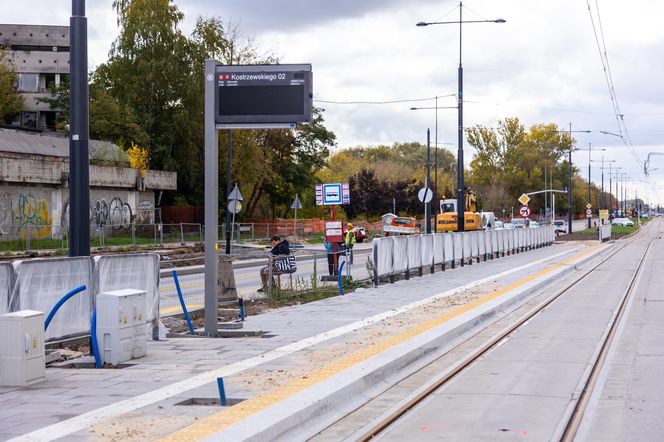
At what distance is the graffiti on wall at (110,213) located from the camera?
46.6m

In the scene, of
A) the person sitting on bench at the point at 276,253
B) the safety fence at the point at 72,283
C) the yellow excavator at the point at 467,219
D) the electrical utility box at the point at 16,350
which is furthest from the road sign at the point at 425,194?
the yellow excavator at the point at 467,219

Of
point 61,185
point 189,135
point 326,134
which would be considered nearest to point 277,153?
point 326,134

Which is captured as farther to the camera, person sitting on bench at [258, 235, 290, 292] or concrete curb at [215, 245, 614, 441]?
person sitting on bench at [258, 235, 290, 292]

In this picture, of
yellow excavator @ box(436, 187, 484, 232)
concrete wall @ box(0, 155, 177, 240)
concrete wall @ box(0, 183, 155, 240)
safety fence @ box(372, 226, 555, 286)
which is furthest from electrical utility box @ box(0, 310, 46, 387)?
yellow excavator @ box(436, 187, 484, 232)

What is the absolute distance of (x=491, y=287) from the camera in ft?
71.3

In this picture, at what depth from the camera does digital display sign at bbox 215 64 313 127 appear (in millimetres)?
13258

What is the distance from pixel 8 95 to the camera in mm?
65625

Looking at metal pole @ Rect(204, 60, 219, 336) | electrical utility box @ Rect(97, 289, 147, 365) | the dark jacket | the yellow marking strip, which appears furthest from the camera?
the dark jacket

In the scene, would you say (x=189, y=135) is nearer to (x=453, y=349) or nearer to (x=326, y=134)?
(x=326, y=134)

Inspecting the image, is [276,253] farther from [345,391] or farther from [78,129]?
[345,391]

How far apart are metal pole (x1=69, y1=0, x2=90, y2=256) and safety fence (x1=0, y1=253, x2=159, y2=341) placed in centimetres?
68

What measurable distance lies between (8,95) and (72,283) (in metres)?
58.8

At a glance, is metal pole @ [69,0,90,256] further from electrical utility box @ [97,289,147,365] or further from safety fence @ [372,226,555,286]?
safety fence @ [372,226,555,286]

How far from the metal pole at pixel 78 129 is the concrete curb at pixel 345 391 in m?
4.94
